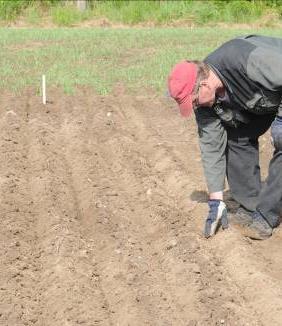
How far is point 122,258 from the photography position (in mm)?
4723

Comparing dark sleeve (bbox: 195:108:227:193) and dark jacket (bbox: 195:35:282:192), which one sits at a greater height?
dark jacket (bbox: 195:35:282:192)

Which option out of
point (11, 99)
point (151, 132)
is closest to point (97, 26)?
point (11, 99)

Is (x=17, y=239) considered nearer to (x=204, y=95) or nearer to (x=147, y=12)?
(x=204, y=95)

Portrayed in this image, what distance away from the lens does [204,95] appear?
4.46m

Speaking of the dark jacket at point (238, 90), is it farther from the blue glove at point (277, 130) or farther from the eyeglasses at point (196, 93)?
the eyeglasses at point (196, 93)

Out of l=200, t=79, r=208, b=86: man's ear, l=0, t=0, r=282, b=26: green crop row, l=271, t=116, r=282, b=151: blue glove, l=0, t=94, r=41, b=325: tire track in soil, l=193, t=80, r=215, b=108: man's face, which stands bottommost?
l=0, t=0, r=282, b=26: green crop row

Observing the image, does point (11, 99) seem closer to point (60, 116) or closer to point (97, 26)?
point (60, 116)

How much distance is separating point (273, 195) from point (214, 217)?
0.46 m

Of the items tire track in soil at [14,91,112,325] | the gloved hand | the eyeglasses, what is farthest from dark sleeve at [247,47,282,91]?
tire track in soil at [14,91,112,325]

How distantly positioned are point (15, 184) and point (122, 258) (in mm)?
1902

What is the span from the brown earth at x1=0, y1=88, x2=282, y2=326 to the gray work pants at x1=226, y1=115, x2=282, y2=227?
0.30 metres

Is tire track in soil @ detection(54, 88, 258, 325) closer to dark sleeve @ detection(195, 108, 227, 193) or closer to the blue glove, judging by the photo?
dark sleeve @ detection(195, 108, 227, 193)

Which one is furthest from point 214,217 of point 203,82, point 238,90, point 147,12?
point 147,12

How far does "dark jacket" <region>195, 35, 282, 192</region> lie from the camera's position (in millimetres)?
4473
